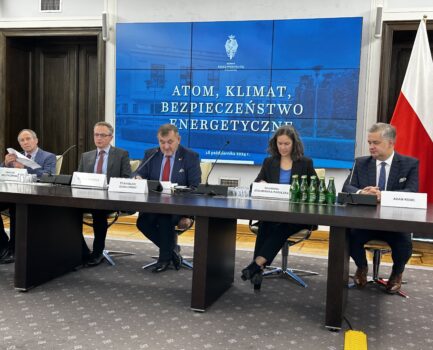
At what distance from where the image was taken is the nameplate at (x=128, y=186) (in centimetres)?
288

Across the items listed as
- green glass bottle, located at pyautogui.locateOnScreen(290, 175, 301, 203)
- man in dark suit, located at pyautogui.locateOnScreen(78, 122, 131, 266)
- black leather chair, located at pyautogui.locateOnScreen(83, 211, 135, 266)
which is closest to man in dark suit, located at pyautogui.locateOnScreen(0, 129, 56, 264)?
man in dark suit, located at pyautogui.locateOnScreen(78, 122, 131, 266)

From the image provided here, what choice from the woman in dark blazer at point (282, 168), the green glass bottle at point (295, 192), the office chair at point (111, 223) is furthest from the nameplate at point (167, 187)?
the green glass bottle at point (295, 192)

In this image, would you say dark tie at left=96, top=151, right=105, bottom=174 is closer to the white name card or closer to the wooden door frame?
the white name card

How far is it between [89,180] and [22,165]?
80cm

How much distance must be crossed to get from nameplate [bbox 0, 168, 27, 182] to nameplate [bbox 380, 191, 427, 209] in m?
2.30

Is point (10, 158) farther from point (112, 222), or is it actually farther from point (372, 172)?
point (372, 172)

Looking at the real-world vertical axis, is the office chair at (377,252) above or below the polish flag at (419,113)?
below

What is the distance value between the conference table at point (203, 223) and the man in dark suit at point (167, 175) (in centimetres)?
44

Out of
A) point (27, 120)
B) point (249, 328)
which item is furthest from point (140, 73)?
point (249, 328)

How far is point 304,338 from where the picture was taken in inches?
86.7

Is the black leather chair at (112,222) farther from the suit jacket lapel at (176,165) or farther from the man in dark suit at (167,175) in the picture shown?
the suit jacket lapel at (176,165)

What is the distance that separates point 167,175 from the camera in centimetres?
350

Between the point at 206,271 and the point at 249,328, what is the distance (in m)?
0.38

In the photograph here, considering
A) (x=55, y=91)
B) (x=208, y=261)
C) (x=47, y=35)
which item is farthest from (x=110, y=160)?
(x=55, y=91)
